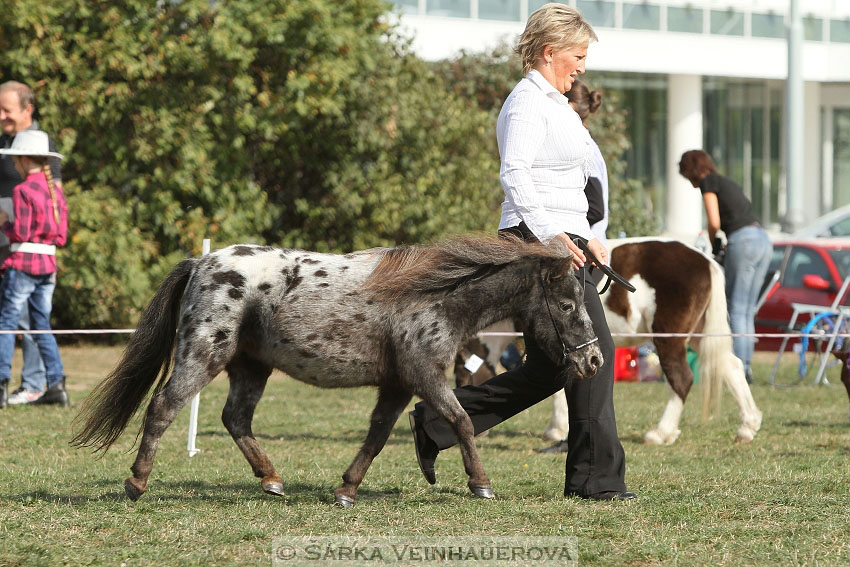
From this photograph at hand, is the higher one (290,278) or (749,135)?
(749,135)

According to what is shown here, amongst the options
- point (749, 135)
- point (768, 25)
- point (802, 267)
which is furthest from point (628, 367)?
point (749, 135)

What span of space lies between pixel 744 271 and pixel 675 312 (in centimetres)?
338

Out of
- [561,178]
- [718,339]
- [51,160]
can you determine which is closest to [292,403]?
[51,160]

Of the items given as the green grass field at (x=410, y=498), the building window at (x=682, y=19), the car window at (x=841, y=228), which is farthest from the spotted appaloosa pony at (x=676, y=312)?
the building window at (x=682, y=19)

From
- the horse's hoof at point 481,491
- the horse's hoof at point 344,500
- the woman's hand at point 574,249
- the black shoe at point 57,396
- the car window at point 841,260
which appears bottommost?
the black shoe at point 57,396

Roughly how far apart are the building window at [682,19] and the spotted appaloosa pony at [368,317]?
25.6m

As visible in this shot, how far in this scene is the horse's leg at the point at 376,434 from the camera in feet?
18.9

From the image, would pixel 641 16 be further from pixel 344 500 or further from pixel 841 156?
pixel 344 500

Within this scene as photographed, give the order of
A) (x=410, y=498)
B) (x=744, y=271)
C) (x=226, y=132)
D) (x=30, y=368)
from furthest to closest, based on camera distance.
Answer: (x=226, y=132)
(x=744, y=271)
(x=30, y=368)
(x=410, y=498)

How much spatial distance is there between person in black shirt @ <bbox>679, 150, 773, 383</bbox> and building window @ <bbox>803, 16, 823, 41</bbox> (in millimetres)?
21913

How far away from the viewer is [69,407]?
33.0ft

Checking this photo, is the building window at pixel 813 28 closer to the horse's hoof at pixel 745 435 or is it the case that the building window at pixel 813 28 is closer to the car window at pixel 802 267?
the car window at pixel 802 267

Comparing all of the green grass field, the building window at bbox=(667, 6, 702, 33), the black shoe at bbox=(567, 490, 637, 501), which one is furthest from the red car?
the building window at bbox=(667, 6, 702, 33)

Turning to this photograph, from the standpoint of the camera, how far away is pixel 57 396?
33.1 feet
